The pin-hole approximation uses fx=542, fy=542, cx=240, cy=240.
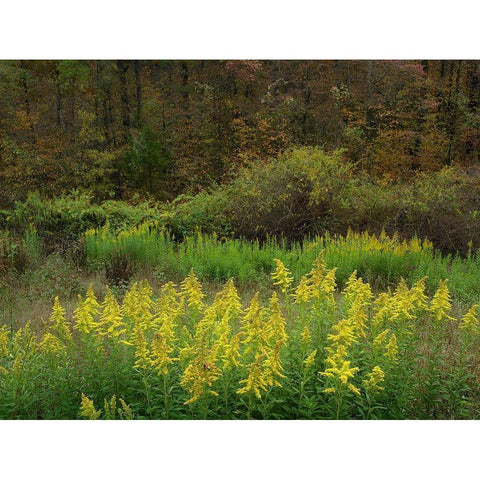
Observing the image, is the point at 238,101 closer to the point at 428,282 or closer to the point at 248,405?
the point at 428,282

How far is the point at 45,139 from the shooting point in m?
10.7

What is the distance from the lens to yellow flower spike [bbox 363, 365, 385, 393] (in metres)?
3.46

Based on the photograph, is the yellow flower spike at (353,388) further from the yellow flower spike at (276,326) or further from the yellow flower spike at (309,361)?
the yellow flower spike at (276,326)

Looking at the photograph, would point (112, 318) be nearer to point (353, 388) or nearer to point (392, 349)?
point (353, 388)

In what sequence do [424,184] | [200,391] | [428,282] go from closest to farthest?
[200,391] → [428,282] → [424,184]

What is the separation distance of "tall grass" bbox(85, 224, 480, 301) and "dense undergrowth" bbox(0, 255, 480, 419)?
97.9 inches

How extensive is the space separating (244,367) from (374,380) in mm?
838

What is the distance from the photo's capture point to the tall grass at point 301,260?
262 inches

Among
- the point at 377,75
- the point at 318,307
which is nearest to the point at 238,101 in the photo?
the point at 377,75

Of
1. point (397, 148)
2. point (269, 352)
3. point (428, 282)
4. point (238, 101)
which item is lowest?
point (428, 282)

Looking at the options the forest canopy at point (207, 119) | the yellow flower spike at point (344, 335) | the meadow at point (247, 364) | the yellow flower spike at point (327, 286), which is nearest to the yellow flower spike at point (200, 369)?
the meadow at point (247, 364)

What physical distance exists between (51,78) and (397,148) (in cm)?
655

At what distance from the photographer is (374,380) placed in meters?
3.48

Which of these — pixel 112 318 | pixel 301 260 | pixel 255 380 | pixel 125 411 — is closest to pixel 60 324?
pixel 112 318
